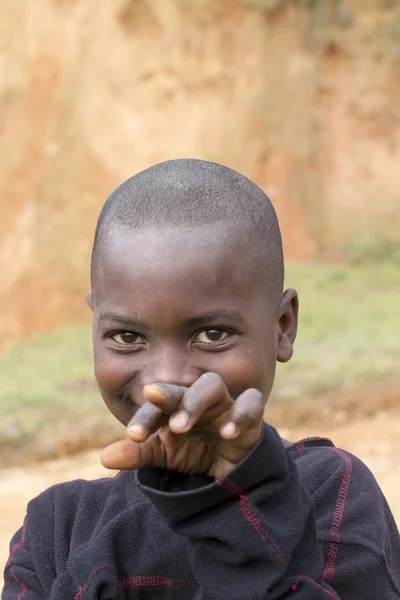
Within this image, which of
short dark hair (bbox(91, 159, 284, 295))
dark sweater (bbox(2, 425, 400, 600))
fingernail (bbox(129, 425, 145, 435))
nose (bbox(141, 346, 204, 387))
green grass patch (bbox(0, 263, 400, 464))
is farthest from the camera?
green grass patch (bbox(0, 263, 400, 464))

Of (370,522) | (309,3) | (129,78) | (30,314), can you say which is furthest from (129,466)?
(309,3)

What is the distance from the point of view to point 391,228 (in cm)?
1042

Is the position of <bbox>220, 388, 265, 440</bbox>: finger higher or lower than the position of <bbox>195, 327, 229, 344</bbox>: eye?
lower

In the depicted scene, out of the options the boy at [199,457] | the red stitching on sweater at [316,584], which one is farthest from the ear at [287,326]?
the red stitching on sweater at [316,584]

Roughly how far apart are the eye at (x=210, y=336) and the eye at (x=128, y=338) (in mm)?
89

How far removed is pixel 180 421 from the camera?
3.57 feet

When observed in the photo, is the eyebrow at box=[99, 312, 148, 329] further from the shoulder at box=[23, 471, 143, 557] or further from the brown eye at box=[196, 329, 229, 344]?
the shoulder at box=[23, 471, 143, 557]

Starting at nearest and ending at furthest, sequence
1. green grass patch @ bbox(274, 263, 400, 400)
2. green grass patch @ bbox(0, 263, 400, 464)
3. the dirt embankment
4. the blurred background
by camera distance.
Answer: green grass patch @ bbox(0, 263, 400, 464)
the blurred background
green grass patch @ bbox(274, 263, 400, 400)
the dirt embankment

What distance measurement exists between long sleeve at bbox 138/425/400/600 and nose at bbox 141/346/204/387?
16 cm

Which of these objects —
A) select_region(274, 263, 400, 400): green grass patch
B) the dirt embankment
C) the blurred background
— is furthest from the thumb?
the dirt embankment

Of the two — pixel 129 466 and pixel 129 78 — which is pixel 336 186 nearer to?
pixel 129 78

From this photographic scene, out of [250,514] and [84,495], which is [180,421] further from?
[84,495]

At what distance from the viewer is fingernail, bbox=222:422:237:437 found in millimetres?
1122

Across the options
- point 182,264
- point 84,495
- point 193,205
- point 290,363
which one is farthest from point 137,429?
point 290,363
